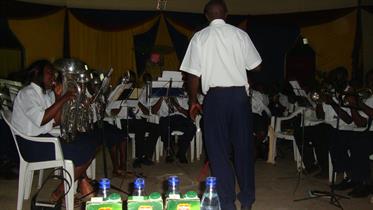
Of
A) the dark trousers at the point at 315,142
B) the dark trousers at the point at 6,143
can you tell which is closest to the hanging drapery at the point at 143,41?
the dark trousers at the point at 6,143

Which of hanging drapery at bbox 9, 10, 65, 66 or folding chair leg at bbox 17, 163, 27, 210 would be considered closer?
folding chair leg at bbox 17, 163, 27, 210

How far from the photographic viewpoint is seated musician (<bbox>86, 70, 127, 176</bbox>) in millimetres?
4406

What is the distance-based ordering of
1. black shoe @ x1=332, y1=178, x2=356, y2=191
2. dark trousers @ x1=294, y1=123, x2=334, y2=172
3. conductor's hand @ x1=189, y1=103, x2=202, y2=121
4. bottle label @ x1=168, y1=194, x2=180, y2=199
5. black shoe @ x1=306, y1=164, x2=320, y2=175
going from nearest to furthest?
bottle label @ x1=168, y1=194, x2=180, y2=199 < conductor's hand @ x1=189, y1=103, x2=202, y2=121 < black shoe @ x1=332, y1=178, x2=356, y2=191 < dark trousers @ x1=294, y1=123, x2=334, y2=172 < black shoe @ x1=306, y1=164, x2=320, y2=175

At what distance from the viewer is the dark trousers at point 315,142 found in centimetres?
535

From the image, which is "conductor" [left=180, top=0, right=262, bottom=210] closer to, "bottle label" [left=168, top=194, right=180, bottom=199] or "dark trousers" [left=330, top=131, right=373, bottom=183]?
"bottle label" [left=168, top=194, right=180, bottom=199]

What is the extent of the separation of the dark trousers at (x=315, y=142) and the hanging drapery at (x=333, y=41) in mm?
3687

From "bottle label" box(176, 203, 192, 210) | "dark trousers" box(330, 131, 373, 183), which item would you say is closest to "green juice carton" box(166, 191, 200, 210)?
"bottle label" box(176, 203, 192, 210)

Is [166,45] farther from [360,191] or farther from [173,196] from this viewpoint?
[173,196]

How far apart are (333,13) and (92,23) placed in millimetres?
5442

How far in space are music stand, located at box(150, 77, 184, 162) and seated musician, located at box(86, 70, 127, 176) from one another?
41.7 inches

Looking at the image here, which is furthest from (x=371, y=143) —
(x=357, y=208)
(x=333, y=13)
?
(x=333, y=13)

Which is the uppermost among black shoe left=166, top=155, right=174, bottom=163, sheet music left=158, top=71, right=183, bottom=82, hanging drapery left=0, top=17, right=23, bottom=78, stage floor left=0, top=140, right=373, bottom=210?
hanging drapery left=0, top=17, right=23, bottom=78

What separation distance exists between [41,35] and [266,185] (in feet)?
20.5

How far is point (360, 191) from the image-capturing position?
4.43 metres
